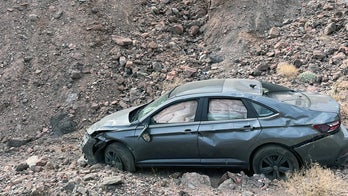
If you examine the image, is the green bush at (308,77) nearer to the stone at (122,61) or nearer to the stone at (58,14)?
the stone at (122,61)

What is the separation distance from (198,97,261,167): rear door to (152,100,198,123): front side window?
0.77 ft

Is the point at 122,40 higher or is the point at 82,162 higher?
the point at 122,40

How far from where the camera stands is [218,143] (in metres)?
7.32

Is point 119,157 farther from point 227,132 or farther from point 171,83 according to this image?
point 171,83

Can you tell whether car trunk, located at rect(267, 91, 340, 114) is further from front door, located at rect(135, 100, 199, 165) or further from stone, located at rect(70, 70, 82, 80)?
stone, located at rect(70, 70, 82, 80)

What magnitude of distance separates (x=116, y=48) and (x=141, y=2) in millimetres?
2886

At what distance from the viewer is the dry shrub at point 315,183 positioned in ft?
21.2

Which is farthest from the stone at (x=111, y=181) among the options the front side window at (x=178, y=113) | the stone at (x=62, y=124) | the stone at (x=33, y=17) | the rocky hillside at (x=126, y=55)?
the stone at (x=33, y=17)

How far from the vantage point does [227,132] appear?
7.26 metres

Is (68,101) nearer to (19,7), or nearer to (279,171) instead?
(19,7)

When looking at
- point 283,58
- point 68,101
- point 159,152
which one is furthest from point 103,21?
point 159,152

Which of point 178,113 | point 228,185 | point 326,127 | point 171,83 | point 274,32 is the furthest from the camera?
point 274,32

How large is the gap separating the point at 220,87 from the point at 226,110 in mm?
508

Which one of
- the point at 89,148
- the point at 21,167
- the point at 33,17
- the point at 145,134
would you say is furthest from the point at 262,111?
the point at 33,17
